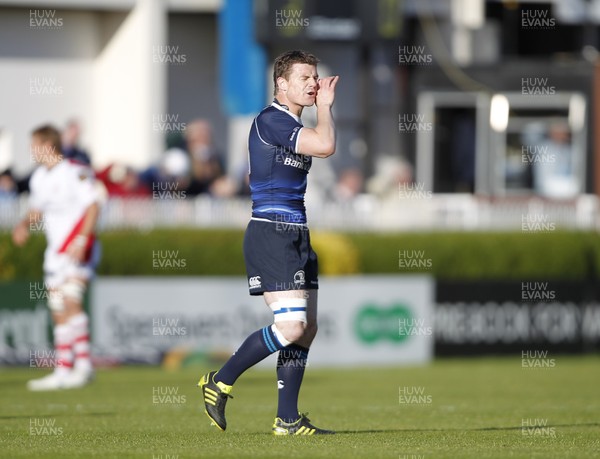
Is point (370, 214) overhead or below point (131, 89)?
below

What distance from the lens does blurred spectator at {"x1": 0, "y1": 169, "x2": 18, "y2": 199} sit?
778 inches

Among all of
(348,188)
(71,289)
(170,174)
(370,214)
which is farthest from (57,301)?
(348,188)

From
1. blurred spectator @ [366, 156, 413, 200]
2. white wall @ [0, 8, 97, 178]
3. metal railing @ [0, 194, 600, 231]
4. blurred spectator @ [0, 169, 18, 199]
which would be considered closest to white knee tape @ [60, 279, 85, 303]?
metal railing @ [0, 194, 600, 231]

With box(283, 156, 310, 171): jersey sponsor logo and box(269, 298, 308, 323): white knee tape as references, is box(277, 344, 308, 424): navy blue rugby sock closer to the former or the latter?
box(269, 298, 308, 323): white knee tape

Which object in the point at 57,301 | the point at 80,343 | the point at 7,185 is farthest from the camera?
the point at 7,185

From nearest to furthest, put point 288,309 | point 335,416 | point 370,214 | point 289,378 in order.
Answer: point 288,309 < point 289,378 < point 335,416 < point 370,214

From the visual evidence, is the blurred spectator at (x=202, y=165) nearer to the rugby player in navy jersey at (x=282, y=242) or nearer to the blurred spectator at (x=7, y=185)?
the blurred spectator at (x=7, y=185)

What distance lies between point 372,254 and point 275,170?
12180 mm

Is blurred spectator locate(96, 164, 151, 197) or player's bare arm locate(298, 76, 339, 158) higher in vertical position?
player's bare arm locate(298, 76, 339, 158)

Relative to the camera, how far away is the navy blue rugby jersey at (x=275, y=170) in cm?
920

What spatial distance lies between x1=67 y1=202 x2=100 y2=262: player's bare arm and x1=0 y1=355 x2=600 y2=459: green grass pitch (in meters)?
1.37

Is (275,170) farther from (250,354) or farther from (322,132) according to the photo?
(250,354)

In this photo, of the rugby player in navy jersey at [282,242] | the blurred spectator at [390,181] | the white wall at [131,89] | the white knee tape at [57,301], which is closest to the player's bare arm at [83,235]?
the white knee tape at [57,301]

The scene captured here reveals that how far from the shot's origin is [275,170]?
30.3ft
